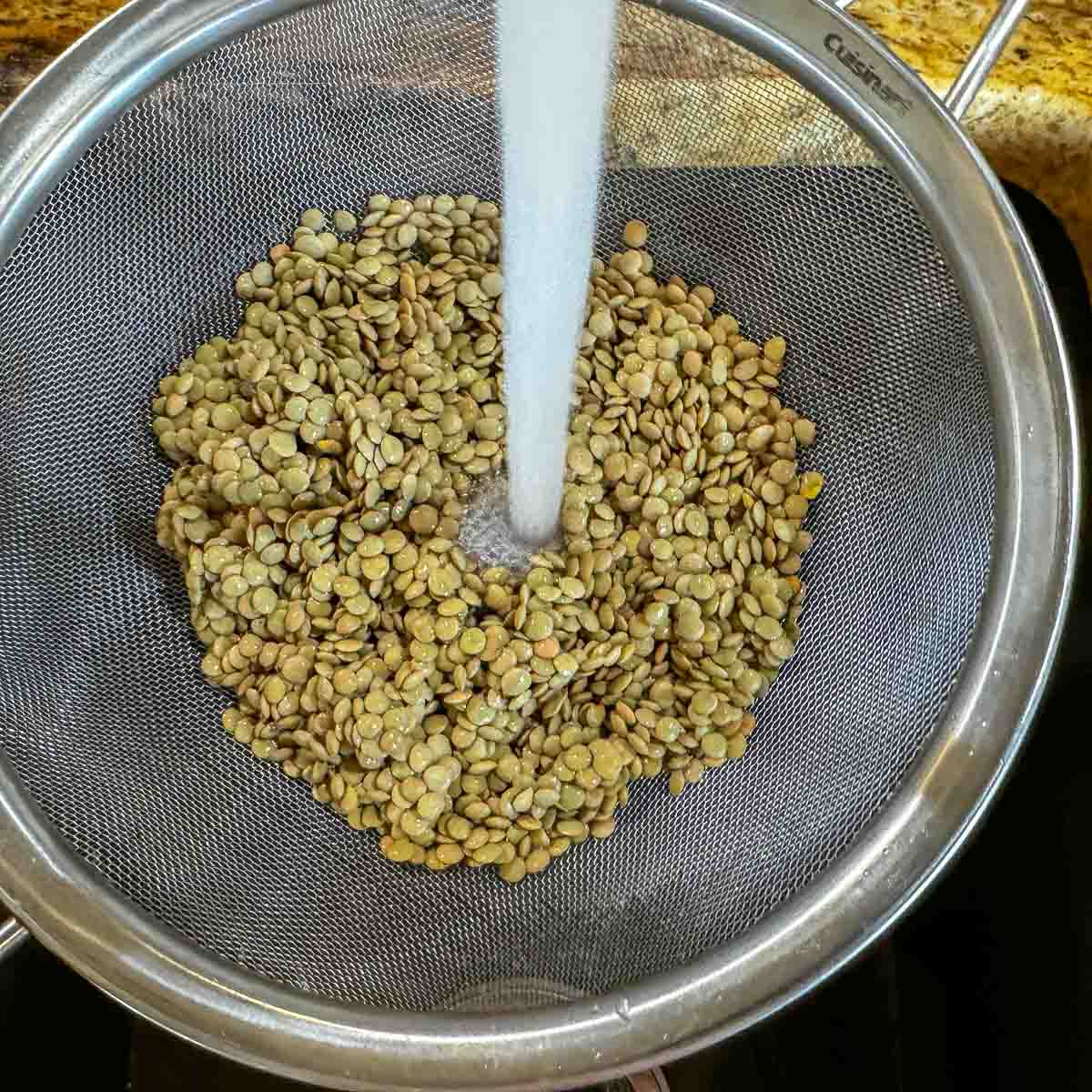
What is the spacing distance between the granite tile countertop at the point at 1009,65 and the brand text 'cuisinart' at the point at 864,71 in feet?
1.09

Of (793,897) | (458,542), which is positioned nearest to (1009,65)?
(458,542)

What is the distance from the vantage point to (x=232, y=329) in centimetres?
115

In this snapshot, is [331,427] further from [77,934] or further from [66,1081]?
[66,1081]

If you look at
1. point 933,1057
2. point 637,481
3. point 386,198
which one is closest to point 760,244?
point 637,481

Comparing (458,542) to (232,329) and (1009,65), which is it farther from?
(1009,65)

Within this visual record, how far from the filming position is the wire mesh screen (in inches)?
36.6

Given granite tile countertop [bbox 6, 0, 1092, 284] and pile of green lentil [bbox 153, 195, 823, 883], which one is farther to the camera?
granite tile countertop [bbox 6, 0, 1092, 284]

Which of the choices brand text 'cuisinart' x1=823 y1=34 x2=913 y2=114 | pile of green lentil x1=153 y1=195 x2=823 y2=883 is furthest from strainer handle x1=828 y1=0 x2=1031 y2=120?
pile of green lentil x1=153 y1=195 x2=823 y2=883

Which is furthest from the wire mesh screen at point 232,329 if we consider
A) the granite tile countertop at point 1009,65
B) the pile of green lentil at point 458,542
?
the granite tile countertop at point 1009,65

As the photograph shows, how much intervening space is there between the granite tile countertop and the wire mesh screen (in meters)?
0.28

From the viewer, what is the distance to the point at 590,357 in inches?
43.9

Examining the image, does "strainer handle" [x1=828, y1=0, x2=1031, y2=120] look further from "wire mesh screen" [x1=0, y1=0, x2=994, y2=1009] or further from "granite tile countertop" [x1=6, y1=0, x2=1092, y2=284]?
"granite tile countertop" [x1=6, y1=0, x2=1092, y2=284]

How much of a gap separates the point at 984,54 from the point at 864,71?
3.9 inches

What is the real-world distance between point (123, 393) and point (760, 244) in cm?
61
